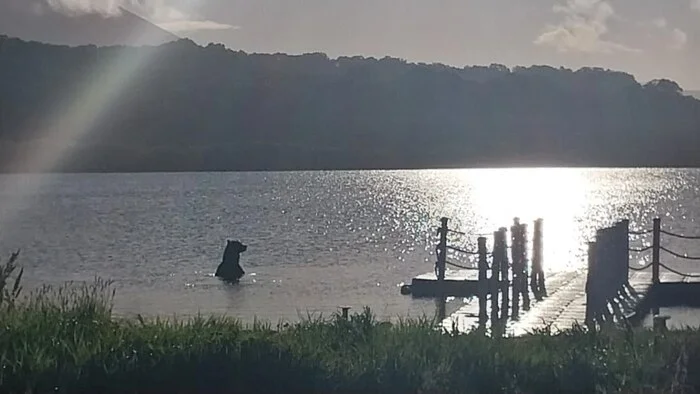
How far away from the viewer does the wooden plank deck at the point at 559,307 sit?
17562 millimetres

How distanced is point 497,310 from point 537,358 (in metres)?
9.34

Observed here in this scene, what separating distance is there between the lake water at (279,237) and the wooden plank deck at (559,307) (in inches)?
87.1

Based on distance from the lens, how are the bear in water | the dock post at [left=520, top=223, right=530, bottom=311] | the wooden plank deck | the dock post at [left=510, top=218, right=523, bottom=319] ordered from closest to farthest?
the wooden plank deck → the dock post at [left=510, top=218, right=523, bottom=319] → the dock post at [left=520, top=223, right=530, bottom=311] → the bear in water

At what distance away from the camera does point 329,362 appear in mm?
9297

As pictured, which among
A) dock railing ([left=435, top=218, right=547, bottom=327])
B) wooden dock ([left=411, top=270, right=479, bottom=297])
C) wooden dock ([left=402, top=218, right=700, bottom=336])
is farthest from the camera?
wooden dock ([left=411, top=270, right=479, bottom=297])

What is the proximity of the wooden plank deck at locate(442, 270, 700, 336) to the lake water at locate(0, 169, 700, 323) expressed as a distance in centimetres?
221

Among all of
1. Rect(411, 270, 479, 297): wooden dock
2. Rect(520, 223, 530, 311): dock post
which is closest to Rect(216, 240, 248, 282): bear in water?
Rect(411, 270, 479, 297): wooden dock

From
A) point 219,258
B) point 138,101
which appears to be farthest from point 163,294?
point 138,101

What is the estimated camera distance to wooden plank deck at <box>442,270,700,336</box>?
17.6m

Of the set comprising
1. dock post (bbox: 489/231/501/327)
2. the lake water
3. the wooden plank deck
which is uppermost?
dock post (bbox: 489/231/501/327)

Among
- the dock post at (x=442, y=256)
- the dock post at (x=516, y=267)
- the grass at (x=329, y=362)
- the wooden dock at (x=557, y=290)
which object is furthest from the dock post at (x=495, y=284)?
the grass at (x=329, y=362)

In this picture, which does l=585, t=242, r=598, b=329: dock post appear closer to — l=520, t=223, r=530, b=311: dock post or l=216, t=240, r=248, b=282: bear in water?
l=520, t=223, r=530, b=311: dock post

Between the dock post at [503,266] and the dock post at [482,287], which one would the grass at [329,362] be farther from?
the dock post at [503,266]

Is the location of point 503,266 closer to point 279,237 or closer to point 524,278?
point 524,278
